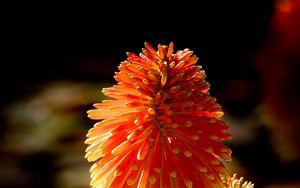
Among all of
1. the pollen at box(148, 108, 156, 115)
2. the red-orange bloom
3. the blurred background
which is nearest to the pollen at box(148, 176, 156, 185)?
the red-orange bloom

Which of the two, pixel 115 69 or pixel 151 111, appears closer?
pixel 151 111

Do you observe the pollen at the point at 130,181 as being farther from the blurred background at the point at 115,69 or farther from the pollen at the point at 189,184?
the blurred background at the point at 115,69

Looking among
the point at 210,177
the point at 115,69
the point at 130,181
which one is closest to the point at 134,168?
the point at 130,181

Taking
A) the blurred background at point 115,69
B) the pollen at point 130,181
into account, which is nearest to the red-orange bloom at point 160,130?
the pollen at point 130,181

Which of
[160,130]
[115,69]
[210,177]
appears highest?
[115,69]

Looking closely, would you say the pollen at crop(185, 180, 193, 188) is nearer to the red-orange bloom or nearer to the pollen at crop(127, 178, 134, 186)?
the red-orange bloom

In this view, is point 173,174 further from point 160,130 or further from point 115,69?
point 115,69
